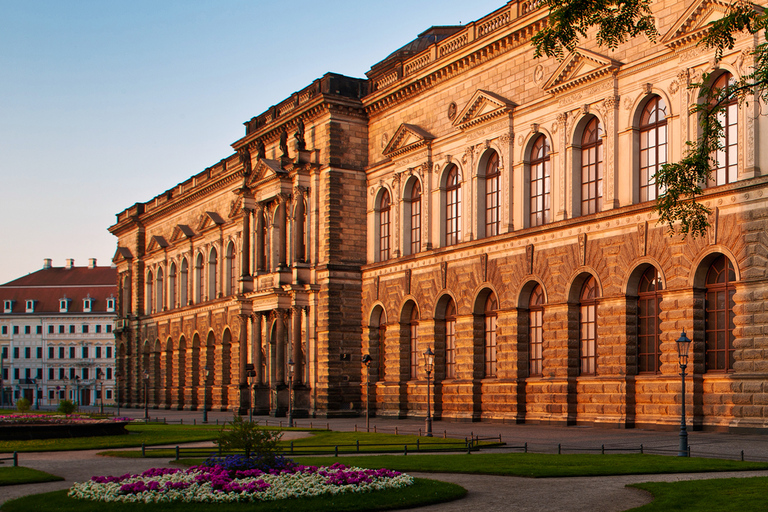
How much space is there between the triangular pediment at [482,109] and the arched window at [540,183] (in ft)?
7.78

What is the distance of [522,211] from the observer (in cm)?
4369

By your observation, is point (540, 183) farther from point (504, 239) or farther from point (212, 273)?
point (212, 273)

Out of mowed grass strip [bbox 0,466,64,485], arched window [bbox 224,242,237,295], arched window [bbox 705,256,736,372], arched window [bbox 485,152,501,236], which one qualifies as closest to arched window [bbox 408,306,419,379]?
arched window [bbox 485,152,501,236]

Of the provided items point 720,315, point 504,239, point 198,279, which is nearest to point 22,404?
point 198,279

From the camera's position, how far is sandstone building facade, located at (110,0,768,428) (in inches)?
1324

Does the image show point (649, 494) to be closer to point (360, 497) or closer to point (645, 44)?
point (360, 497)

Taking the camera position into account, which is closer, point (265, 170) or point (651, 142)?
point (651, 142)

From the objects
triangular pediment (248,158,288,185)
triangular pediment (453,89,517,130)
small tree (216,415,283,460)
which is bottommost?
small tree (216,415,283,460)

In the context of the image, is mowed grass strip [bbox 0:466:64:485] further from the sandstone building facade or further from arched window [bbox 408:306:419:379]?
arched window [bbox 408:306:419:379]

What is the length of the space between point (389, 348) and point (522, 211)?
1327cm

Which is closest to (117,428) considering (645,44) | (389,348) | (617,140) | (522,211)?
(389,348)

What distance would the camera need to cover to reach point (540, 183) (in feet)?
142

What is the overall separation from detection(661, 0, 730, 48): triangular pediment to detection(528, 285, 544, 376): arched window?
40.9ft

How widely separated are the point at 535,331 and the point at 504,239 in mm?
4444
